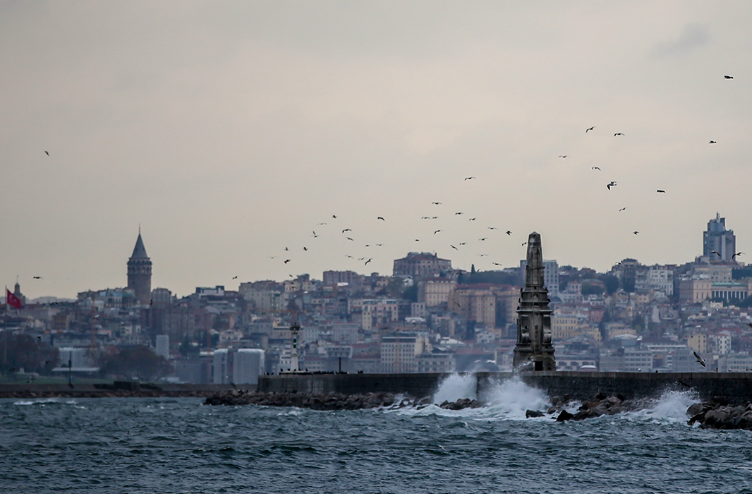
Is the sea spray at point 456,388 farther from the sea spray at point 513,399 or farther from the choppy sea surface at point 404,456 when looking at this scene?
the choppy sea surface at point 404,456

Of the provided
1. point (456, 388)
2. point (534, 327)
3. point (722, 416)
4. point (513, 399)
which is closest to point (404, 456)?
point (722, 416)

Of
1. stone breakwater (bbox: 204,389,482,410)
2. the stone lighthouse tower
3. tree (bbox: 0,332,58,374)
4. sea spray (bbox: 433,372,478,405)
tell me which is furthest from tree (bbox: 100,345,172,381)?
the stone lighthouse tower

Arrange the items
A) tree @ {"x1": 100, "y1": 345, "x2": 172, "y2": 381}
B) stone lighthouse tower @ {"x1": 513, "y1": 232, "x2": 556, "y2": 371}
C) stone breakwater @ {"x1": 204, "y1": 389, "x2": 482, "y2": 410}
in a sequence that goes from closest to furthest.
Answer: stone lighthouse tower @ {"x1": 513, "y1": 232, "x2": 556, "y2": 371}, stone breakwater @ {"x1": 204, "y1": 389, "x2": 482, "y2": 410}, tree @ {"x1": 100, "y1": 345, "x2": 172, "y2": 381}

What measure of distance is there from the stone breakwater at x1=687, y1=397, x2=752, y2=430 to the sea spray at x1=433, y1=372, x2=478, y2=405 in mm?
15004

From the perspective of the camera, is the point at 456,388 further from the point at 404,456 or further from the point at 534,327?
the point at 404,456

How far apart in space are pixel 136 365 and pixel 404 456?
524ft

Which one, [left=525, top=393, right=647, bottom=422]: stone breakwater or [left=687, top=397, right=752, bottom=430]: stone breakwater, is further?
[left=525, top=393, right=647, bottom=422]: stone breakwater

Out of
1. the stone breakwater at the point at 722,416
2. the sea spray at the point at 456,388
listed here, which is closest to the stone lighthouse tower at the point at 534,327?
the sea spray at the point at 456,388

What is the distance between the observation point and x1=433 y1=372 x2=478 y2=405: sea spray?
48.2 m

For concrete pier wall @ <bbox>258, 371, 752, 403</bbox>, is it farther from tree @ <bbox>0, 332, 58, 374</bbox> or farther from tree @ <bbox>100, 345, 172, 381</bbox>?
tree @ <bbox>100, 345, 172, 381</bbox>

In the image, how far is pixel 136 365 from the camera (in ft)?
609

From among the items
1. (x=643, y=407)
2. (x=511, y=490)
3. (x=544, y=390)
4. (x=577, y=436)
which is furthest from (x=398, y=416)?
(x=511, y=490)

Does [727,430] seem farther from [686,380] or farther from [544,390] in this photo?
[544,390]

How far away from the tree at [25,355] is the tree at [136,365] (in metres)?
7.71
